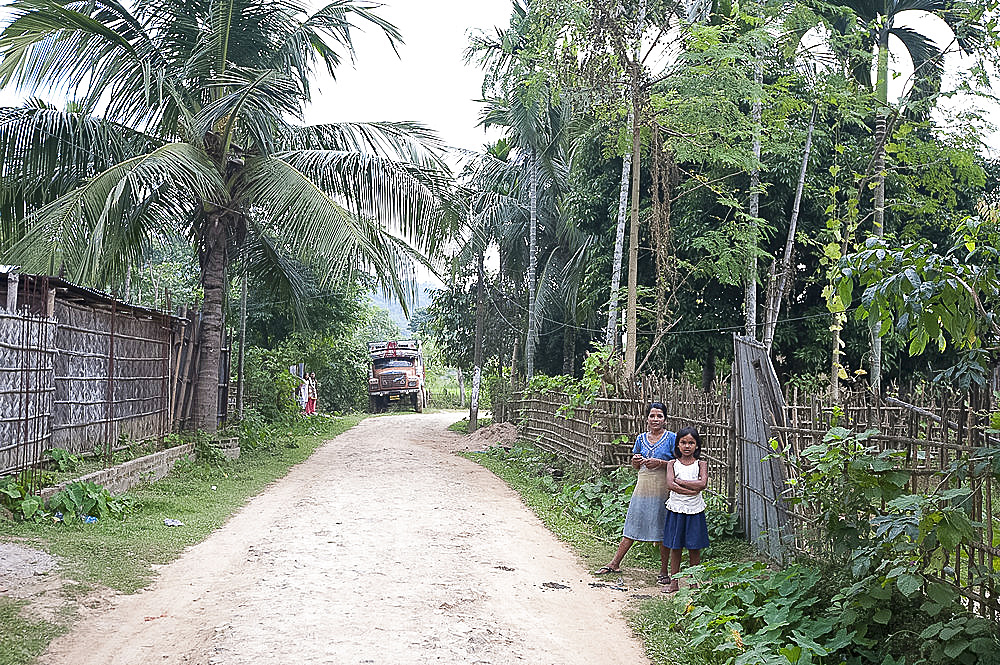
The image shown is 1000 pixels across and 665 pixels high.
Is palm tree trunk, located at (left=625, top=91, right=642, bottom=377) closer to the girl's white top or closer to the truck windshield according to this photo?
the girl's white top

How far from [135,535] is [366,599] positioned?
3456 mm

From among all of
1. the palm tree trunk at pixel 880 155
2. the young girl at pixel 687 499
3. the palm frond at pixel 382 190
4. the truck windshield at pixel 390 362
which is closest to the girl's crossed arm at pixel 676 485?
the young girl at pixel 687 499

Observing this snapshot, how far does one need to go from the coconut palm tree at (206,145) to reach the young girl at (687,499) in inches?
274

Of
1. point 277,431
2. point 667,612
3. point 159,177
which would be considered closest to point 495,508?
point 667,612

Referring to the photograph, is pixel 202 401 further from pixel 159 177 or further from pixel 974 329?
pixel 974 329

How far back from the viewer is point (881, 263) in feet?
12.2

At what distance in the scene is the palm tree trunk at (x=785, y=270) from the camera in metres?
15.7

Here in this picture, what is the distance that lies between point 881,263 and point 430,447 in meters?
17.4

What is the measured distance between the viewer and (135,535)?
859cm

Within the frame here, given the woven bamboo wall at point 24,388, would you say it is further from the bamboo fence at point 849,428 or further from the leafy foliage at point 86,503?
the bamboo fence at point 849,428

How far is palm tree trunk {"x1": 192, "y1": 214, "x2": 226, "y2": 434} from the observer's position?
1534cm

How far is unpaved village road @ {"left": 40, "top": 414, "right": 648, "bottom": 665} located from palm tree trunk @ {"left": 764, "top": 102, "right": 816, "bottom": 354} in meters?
8.01

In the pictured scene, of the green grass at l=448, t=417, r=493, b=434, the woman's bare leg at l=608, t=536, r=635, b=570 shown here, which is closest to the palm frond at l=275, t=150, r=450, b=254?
the woman's bare leg at l=608, t=536, r=635, b=570

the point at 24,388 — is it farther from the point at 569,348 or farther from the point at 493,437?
the point at 569,348
